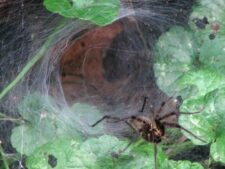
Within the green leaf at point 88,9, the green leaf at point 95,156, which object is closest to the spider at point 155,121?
the green leaf at point 95,156

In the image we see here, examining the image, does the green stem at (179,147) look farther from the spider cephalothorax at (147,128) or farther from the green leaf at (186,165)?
the green leaf at (186,165)

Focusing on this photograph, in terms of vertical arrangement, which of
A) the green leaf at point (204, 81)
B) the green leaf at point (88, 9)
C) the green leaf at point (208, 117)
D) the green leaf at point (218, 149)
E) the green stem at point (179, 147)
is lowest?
the green stem at point (179, 147)

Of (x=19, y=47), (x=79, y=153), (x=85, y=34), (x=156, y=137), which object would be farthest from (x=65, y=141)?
(x=85, y=34)

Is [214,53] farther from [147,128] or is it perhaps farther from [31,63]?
[31,63]

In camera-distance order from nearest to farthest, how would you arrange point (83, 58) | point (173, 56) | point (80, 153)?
point (80, 153)
point (173, 56)
point (83, 58)

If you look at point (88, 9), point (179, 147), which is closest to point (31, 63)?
point (88, 9)

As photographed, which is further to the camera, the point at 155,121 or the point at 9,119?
the point at 9,119
